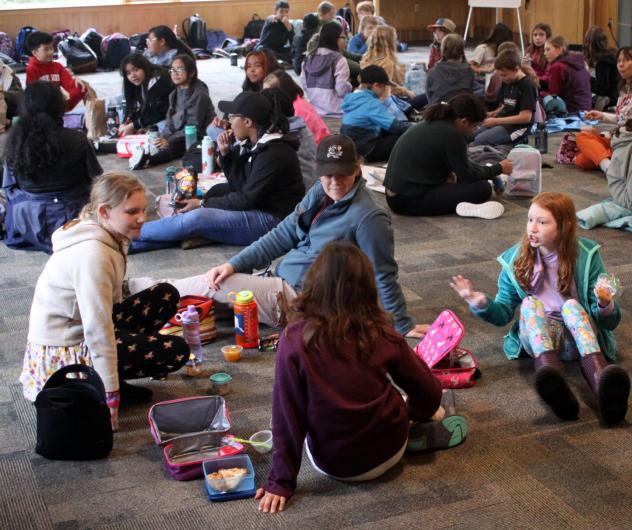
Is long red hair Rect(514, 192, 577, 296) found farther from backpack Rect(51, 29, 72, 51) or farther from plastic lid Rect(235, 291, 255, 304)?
backpack Rect(51, 29, 72, 51)

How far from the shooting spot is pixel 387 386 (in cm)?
287

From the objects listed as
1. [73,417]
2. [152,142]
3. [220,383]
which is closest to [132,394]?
[220,383]

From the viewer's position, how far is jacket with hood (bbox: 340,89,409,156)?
7367 millimetres

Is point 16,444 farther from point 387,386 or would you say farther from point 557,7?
point 557,7

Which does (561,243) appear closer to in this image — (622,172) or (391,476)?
(391,476)

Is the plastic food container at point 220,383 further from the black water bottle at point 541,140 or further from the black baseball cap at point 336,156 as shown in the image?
the black water bottle at point 541,140

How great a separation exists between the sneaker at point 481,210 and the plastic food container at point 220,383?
2.68 metres

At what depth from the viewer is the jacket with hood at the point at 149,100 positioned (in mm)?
7754

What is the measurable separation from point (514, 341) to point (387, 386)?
1.24 m

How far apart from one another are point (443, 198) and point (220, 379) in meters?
2.73

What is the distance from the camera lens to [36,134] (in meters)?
5.19

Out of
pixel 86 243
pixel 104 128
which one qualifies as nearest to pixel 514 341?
pixel 86 243

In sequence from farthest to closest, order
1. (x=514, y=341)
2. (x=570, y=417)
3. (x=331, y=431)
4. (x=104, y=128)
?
(x=104, y=128), (x=514, y=341), (x=570, y=417), (x=331, y=431)

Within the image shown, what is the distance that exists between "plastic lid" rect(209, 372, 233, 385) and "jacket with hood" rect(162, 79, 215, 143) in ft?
13.0
